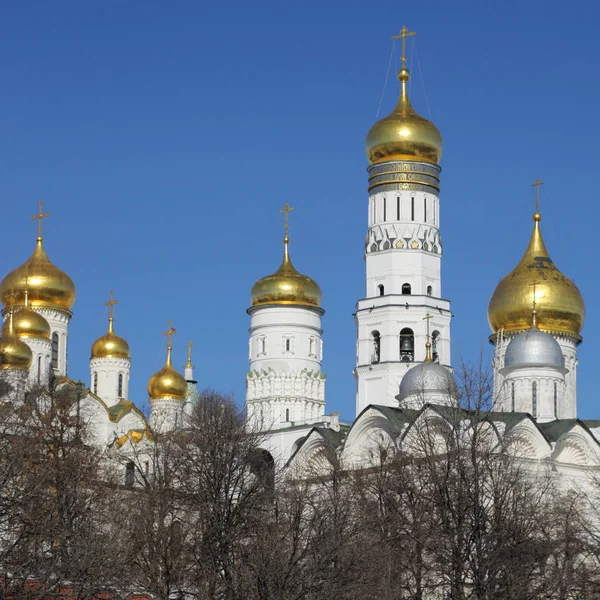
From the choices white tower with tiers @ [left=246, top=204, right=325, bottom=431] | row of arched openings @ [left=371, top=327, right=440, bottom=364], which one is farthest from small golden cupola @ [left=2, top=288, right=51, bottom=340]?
row of arched openings @ [left=371, top=327, right=440, bottom=364]

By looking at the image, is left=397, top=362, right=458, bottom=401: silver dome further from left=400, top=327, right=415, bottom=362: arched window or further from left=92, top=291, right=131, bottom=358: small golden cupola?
left=92, top=291, right=131, bottom=358: small golden cupola

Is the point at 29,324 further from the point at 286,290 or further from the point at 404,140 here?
the point at 404,140

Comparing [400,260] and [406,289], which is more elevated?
[400,260]

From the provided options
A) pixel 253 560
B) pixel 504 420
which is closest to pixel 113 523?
pixel 253 560

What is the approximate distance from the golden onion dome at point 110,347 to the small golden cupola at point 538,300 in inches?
530

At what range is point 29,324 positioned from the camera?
53.1m

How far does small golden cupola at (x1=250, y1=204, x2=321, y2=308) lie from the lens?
54594 mm

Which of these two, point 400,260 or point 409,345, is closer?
point 409,345

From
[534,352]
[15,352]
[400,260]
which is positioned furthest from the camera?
[400,260]

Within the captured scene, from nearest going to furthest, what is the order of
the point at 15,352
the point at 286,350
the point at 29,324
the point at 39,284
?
the point at 15,352
the point at 29,324
the point at 286,350
the point at 39,284

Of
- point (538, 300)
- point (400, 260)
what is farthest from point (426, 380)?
point (538, 300)

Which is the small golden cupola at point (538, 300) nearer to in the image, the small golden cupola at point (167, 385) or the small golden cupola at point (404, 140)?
the small golden cupola at point (404, 140)

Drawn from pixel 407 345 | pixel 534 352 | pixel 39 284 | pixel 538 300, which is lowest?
pixel 534 352

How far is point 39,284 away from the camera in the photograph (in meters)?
56.2
